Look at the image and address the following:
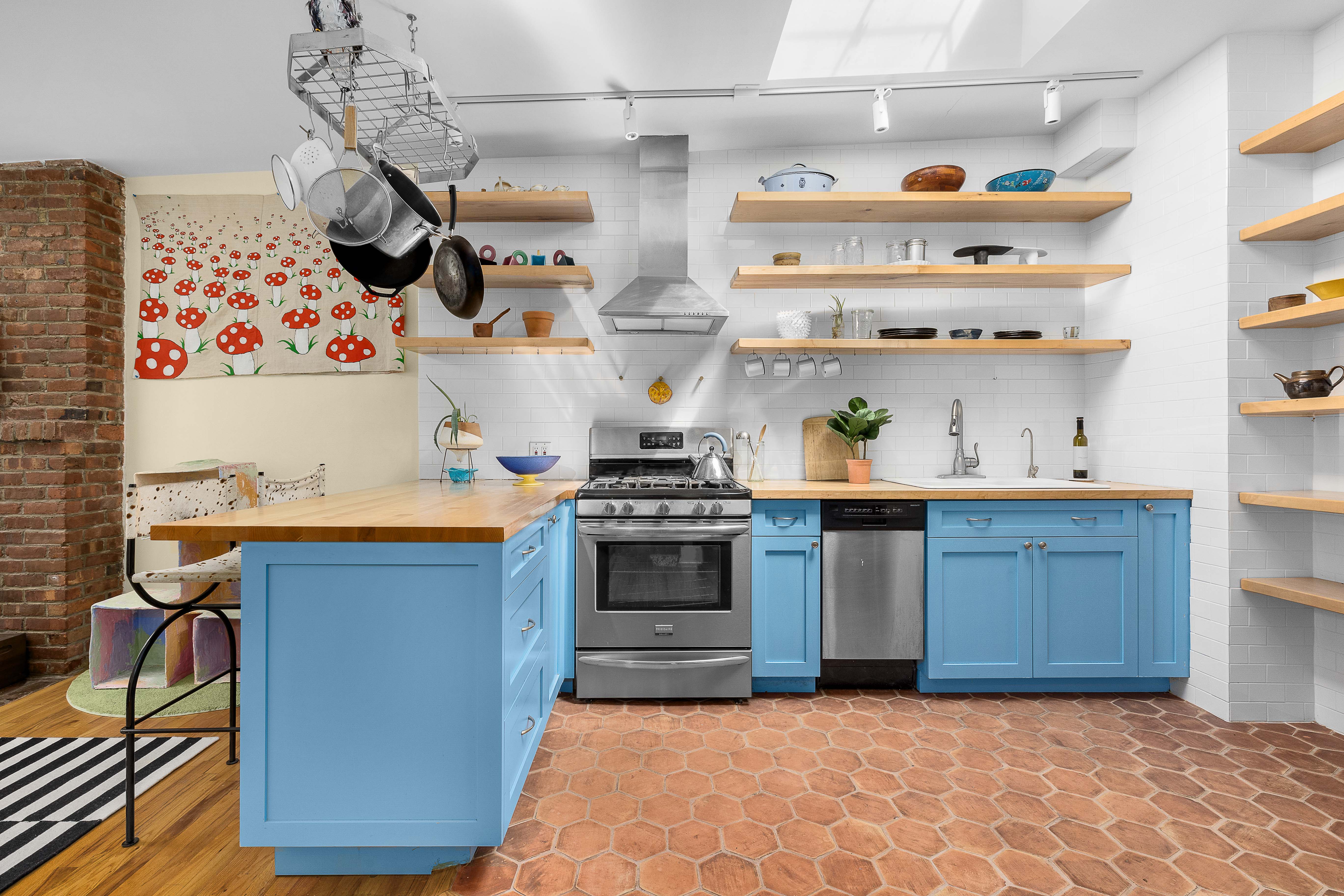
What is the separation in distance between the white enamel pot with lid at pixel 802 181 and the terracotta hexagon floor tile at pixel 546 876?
2.97 metres

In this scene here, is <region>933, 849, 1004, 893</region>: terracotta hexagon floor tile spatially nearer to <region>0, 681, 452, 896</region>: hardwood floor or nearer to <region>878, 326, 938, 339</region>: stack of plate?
<region>0, 681, 452, 896</region>: hardwood floor

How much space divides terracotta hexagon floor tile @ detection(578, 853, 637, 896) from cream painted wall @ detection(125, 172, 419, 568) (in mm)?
2535

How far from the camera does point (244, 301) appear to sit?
11.8 ft

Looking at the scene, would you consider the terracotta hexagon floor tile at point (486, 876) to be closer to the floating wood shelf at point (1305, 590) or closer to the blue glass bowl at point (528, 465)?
the blue glass bowl at point (528, 465)

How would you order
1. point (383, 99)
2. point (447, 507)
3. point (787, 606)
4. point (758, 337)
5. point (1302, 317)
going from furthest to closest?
point (758, 337) < point (787, 606) < point (1302, 317) < point (447, 507) < point (383, 99)

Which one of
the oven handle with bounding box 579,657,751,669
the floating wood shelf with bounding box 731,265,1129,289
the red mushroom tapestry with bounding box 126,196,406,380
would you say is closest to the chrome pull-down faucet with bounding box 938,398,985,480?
the floating wood shelf with bounding box 731,265,1129,289

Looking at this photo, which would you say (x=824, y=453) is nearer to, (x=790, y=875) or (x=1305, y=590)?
(x=1305, y=590)

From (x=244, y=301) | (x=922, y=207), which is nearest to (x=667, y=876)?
(x=922, y=207)

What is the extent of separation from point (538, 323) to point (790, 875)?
2653mm

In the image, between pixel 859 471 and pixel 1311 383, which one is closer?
pixel 1311 383

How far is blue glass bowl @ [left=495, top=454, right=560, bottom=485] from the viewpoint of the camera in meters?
3.10

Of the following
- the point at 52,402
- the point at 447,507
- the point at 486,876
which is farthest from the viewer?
the point at 52,402

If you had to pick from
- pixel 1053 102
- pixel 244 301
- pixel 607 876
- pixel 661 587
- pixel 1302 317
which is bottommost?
pixel 607 876

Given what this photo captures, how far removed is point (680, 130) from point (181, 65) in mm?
2280
